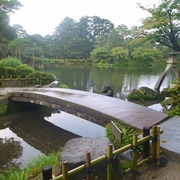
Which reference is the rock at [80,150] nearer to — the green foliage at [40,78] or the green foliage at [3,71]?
the green foliage at [40,78]

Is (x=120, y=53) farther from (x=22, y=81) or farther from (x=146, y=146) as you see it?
(x=146, y=146)

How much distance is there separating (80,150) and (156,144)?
127 centimetres

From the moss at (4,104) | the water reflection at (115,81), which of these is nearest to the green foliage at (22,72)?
the water reflection at (115,81)

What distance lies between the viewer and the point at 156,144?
11.1 feet

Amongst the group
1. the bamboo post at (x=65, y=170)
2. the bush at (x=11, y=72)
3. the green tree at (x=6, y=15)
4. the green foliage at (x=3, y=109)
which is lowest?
the green foliage at (x=3, y=109)

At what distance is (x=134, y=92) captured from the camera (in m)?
12.5

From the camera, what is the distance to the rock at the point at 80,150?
10.1 feet

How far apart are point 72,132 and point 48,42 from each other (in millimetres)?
43616

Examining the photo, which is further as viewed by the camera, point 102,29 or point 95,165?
point 102,29

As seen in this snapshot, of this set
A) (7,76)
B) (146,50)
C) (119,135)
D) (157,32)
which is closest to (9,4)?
(7,76)

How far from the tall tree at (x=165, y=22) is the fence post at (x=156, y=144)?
457 inches

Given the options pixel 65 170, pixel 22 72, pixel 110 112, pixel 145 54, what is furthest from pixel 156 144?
pixel 145 54

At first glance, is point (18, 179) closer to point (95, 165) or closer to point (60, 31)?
point (95, 165)

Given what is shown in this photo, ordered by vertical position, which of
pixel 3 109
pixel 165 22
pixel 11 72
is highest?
pixel 165 22
